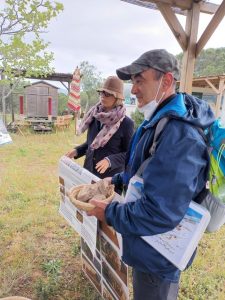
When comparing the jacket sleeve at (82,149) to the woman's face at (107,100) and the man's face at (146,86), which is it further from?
the man's face at (146,86)

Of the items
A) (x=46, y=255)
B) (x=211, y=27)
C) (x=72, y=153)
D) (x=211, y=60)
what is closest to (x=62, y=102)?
(x=211, y=27)

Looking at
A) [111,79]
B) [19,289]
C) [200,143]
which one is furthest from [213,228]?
[19,289]

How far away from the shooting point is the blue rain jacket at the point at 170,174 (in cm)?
90

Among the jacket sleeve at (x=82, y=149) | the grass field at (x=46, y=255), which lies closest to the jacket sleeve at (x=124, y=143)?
the jacket sleeve at (x=82, y=149)

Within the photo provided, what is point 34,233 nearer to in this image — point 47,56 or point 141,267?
point 141,267

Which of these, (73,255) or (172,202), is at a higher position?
(172,202)

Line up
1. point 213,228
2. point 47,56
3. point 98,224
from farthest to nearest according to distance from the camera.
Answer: point 47,56
point 98,224
point 213,228

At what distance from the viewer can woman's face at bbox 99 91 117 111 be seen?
201 cm

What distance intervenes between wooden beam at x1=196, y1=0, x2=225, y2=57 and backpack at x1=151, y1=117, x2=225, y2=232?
1.96 meters

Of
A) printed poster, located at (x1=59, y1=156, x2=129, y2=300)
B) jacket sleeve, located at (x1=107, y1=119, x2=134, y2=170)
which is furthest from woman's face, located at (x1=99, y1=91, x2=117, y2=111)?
printed poster, located at (x1=59, y1=156, x2=129, y2=300)

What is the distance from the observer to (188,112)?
101cm

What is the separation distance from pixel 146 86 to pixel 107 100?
910 mm

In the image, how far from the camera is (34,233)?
9.50 feet

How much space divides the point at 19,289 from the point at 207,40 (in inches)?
117
